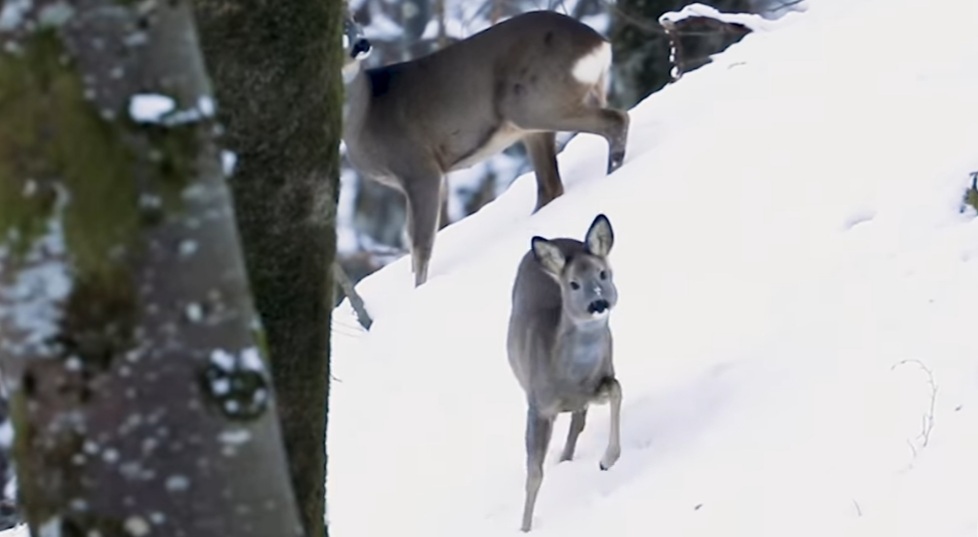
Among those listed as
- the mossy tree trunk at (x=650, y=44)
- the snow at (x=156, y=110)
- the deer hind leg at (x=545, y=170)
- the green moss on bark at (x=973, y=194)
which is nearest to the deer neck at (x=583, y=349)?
the green moss on bark at (x=973, y=194)

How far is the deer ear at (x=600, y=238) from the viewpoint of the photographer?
6246 mm

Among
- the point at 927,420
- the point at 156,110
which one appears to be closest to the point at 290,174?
the point at 156,110

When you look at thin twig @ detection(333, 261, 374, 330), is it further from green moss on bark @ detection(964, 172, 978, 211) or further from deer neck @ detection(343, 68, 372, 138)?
green moss on bark @ detection(964, 172, 978, 211)

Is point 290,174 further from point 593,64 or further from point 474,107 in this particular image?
point 474,107

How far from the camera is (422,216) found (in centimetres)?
1018

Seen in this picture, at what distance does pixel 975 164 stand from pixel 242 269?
540 cm

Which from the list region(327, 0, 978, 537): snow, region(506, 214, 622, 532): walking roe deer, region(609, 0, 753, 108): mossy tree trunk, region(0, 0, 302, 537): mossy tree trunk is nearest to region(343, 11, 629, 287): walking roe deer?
region(327, 0, 978, 537): snow

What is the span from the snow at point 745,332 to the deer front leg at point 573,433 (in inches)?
2.6

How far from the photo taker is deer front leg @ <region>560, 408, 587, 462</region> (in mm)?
6551

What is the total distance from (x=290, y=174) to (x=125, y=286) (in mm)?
1346

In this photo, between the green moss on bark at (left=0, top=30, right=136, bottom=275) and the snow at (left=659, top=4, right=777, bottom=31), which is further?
the snow at (left=659, top=4, right=777, bottom=31)

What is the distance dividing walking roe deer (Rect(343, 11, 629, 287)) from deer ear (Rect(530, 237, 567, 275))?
3.44 m

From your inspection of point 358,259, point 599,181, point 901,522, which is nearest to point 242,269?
point 901,522

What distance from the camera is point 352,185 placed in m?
17.6
